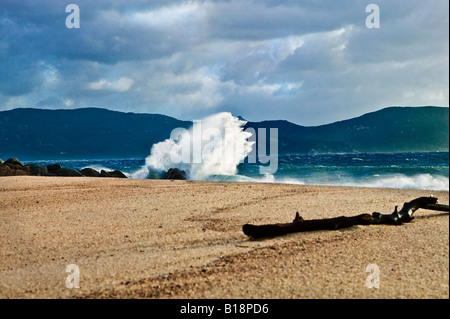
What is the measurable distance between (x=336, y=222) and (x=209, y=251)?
1749 millimetres

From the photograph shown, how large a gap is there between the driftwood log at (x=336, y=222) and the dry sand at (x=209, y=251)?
11cm

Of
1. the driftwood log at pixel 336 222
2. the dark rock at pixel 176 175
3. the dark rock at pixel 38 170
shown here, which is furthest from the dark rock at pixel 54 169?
the driftwood log at pixel 336 222

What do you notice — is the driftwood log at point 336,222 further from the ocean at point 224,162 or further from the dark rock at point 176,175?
the dark rock at point 176,175

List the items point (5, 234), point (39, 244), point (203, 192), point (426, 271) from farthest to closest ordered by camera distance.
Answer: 1. point (203, 192)
2. point (5, 234)
3. point (39, 244)
4. point (426, 271)

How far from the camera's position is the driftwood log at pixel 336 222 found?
5492 millimetres

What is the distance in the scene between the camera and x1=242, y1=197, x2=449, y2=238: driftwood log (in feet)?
18.0

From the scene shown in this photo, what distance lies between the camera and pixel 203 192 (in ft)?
34.7

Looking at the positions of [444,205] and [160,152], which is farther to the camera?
[160,152]

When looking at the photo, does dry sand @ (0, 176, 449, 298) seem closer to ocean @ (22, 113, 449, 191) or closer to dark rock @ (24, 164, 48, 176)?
dark rock @ (24, 164, 48, 176)

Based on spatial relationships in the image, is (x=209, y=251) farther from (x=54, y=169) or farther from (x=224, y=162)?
(x=224, y=162)

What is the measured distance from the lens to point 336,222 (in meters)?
Result: 5.78
